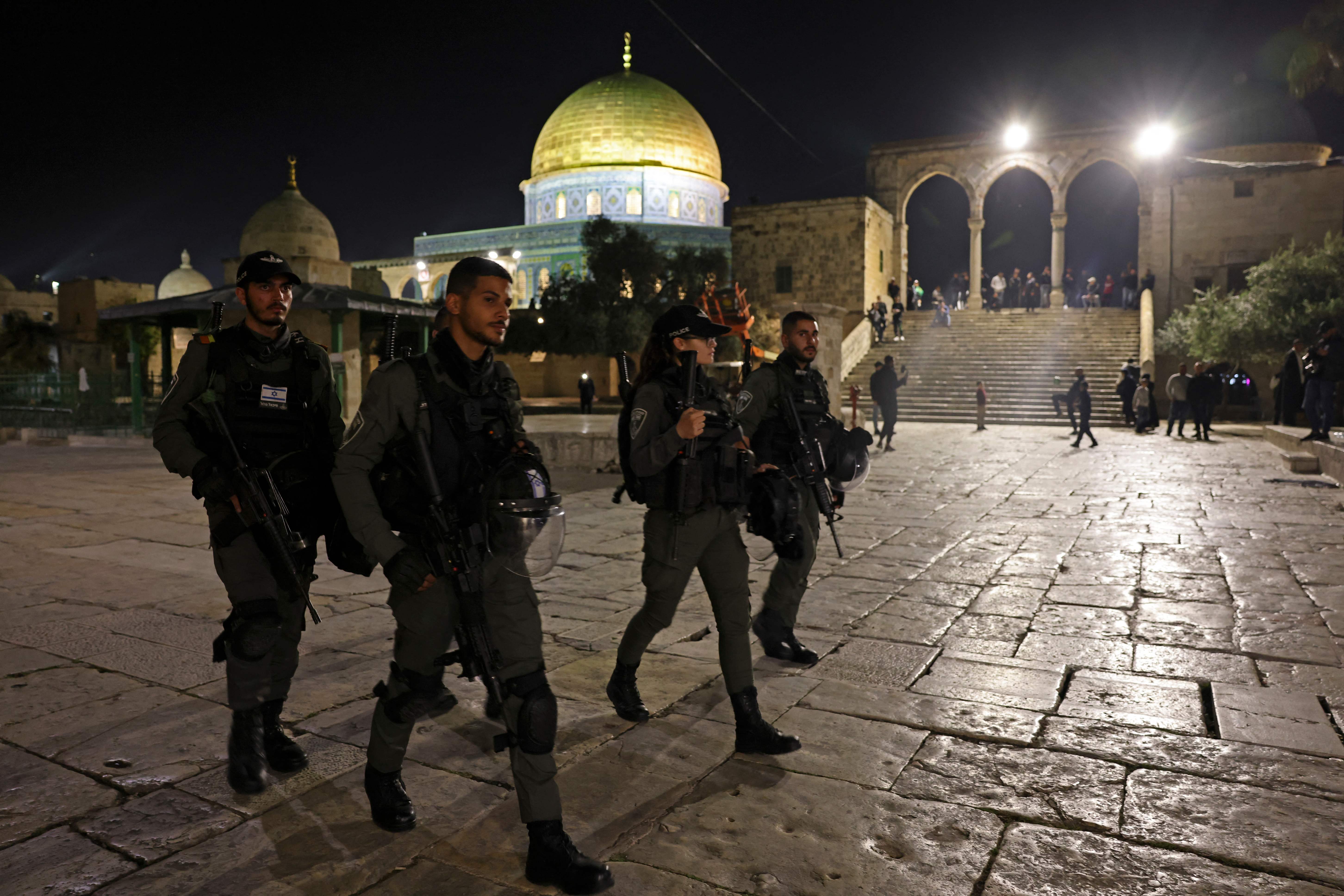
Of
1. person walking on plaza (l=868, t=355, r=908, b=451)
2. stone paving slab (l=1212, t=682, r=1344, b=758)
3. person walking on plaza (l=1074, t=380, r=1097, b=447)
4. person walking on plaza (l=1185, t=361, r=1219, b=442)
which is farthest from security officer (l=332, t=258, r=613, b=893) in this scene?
person walking on plaza (l=1185, t=361, r=1219, b=442)

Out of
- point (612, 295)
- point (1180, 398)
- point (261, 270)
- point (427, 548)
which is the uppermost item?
point (612, 295)

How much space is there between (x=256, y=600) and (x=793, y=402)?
2.06 meters

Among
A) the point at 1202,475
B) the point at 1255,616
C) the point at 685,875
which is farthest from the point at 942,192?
the point at 685,875

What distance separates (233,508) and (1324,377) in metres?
12.6

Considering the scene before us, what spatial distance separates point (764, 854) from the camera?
2186mm

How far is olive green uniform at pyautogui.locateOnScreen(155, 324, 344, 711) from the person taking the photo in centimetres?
258

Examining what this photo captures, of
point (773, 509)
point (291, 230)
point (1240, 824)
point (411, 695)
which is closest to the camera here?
point (411, 695)

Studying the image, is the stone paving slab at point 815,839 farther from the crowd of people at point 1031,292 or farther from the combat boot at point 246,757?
the crowd of people at point 1031,292

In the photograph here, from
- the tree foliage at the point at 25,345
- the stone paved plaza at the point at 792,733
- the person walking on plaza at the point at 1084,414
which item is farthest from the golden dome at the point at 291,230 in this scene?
the stone paved plaza at the point at 792,733

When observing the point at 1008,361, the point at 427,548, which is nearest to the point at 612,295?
the point at 1008,361

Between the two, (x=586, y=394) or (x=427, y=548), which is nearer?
(x=427, y=548)

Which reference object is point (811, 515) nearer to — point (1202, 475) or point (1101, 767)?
point (1101, 767)

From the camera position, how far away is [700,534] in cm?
288

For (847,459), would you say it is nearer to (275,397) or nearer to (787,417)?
(787,417)
